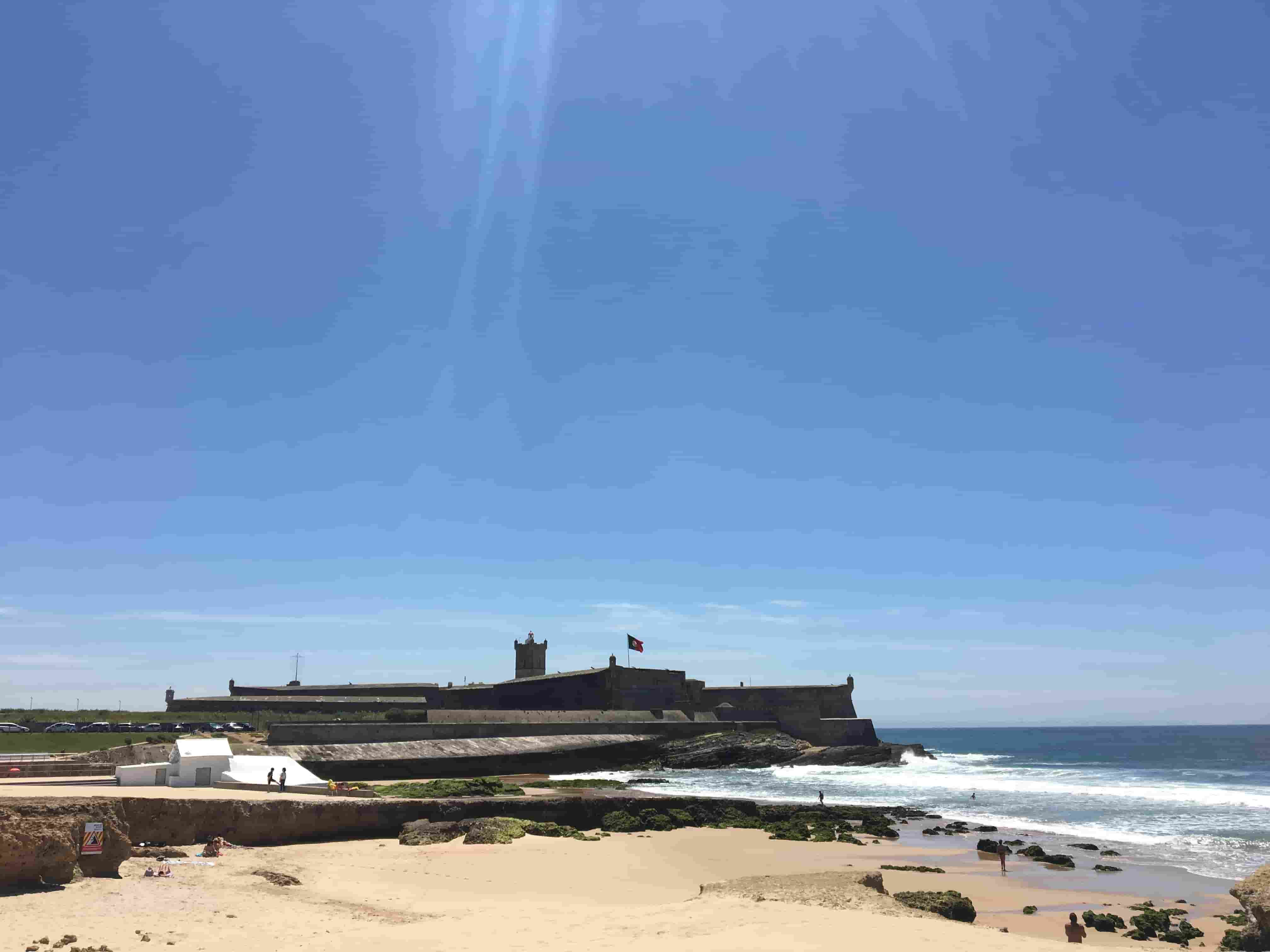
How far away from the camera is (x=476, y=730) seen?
44281mm

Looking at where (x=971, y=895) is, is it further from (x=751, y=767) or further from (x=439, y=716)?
(x=751, y=767)

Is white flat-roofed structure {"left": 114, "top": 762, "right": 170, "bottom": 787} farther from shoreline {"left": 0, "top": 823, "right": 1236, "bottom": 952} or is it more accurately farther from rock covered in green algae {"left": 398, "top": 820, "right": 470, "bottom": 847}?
rock covered in green algae {"left": 398, "top": 820, "right": 470, "bottom": 847}

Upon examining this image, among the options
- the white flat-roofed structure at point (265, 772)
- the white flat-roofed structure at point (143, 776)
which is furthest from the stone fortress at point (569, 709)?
the white flat-roofed structure at point (143, 776)

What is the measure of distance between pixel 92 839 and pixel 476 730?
102ft

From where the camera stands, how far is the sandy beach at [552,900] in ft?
36.6

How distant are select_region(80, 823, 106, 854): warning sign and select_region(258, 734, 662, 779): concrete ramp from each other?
49.0 ft

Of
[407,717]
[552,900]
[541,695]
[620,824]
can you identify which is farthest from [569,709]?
[552,900]

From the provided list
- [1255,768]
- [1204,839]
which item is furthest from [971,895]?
[1255,768]

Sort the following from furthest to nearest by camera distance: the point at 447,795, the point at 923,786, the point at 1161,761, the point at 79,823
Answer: the point at 1161,761 < the point at 923,786 < the point at 447,795 < the point at 79,823

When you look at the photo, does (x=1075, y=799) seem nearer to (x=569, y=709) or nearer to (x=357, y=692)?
(x=569, y=709)

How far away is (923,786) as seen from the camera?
1727 inches

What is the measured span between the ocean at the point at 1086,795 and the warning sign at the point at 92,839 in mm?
23616

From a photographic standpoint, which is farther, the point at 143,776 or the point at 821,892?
the point at 143,776

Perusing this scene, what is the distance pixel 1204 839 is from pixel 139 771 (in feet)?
101
